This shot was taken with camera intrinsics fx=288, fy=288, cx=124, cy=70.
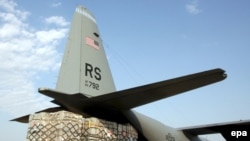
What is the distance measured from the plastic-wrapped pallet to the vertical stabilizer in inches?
36.5

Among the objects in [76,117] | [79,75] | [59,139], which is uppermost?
[79,75]

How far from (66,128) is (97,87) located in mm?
2130

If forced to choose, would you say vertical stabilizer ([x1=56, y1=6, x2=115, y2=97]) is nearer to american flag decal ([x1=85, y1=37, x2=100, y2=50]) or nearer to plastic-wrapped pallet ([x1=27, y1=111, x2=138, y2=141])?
american flag decal ([x1=85, y1=37, x2=100, y2=50])

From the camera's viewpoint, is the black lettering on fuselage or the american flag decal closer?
the black lettering on fuselage

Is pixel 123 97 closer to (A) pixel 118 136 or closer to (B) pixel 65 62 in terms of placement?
(A) pixel 118 136

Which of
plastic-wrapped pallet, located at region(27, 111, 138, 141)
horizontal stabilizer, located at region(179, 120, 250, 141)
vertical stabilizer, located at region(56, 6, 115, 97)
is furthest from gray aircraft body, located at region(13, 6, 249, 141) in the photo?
horizontal stabilizer, located at region(179, 120, 250, 141)

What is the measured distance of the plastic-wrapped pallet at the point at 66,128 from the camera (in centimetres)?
751

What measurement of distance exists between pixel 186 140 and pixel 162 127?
3.21 m

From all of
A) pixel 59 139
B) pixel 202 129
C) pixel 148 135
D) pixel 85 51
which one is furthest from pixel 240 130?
pixel 59 139

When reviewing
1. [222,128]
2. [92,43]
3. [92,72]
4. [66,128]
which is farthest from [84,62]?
[222,128]

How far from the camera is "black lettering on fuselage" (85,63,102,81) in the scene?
9064mm

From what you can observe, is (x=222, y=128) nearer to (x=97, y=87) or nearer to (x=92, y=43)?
(x=97, y=87)

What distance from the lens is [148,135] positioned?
10047 mm

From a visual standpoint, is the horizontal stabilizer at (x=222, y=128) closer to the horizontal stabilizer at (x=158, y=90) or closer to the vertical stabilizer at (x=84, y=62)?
the vertical stabilizer at (x=84, y=62)
